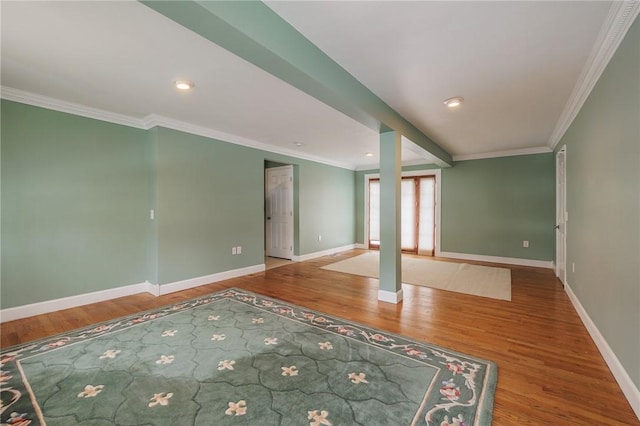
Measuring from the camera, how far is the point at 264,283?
4.18 meters

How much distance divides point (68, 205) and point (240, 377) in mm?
2933

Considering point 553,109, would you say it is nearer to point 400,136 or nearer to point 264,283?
point 400,136

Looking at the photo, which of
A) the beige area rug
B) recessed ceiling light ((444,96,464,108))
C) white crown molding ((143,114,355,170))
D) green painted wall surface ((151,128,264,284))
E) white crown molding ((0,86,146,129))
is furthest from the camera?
the beige area rug

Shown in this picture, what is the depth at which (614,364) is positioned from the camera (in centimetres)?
187

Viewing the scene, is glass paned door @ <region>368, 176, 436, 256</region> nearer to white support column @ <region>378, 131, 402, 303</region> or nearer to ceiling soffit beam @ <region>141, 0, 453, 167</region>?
white support column @ <region>378, 131, 402, 303</region>

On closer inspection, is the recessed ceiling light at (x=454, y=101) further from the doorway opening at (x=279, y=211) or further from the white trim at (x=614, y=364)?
the doorway opening at (x=279, y=211)

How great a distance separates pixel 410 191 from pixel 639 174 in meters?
5.38

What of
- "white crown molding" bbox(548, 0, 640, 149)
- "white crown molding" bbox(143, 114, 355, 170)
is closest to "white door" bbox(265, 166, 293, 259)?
"white crown molding" bbox(143, 114, 355, 170)

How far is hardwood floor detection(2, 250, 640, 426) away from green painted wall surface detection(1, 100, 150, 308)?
39 cm

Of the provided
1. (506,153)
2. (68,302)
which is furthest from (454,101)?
(68,302)

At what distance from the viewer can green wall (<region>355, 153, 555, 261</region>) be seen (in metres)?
5.26

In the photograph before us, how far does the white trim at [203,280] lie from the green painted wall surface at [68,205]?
1.28ft

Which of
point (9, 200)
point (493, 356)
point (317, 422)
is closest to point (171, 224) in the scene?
point (9, 200)

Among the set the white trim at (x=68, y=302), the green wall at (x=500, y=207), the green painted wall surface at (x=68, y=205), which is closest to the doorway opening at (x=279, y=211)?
the green painted wall surface at (x=68, y=205)
